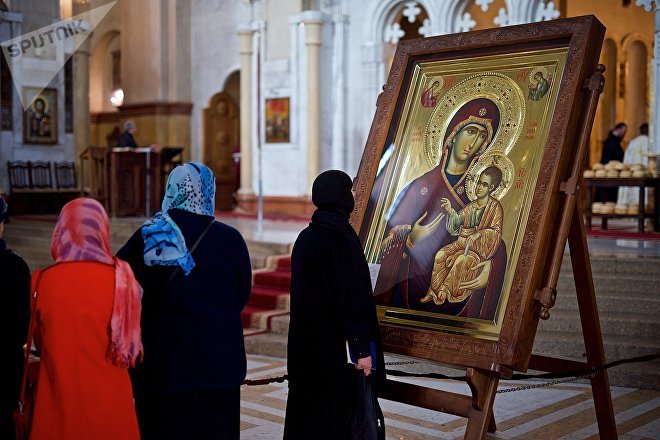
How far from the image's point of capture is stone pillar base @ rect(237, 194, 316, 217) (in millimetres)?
13883

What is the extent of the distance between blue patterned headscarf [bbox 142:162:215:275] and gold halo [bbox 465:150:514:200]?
3.55 ft

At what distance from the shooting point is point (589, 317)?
376cm

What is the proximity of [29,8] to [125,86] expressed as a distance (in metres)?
3.66

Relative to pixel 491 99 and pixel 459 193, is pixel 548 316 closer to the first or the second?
pixel 459 193

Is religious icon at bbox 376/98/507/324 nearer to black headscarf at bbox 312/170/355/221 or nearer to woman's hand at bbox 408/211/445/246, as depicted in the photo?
woman's hand at bbox 408/211/445/246

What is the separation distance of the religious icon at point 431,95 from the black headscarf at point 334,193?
0.76 m

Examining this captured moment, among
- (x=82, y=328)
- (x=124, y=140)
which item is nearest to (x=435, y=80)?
(x=82, y=328)

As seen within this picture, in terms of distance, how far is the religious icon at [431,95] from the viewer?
3828 mm

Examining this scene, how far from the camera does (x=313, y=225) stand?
3330 mm

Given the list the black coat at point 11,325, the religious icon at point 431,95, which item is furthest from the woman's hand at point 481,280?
the black coat at point 11,325

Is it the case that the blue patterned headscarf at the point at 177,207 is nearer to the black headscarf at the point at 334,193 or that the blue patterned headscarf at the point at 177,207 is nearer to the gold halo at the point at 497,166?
the black headscarf at the point at 334,193

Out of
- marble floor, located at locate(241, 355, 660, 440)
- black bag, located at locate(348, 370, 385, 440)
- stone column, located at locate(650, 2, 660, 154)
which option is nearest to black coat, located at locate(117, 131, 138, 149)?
stone column, located at locate(650, 2, 660, 154)

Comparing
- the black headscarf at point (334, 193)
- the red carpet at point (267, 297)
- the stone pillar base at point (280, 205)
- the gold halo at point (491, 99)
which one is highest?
the gold halo at point (491, 99)

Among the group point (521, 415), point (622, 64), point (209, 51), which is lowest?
point (521, 415)
